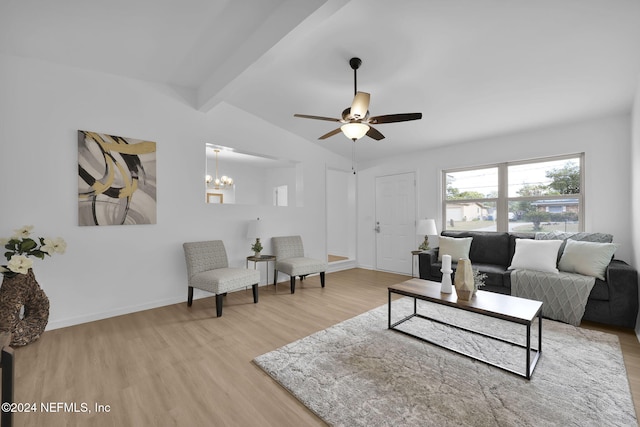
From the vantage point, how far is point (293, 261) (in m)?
4.37

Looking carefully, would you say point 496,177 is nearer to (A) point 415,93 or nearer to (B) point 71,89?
(A) point 415,93

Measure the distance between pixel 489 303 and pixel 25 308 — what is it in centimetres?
421

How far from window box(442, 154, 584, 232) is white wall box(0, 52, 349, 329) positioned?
362cm

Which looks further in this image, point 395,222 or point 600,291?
point 395,222

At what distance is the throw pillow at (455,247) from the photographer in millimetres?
4160

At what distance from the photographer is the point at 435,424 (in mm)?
1571

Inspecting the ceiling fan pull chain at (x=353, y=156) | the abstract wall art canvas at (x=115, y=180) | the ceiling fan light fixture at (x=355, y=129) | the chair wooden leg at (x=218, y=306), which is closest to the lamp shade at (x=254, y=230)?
the chair wooden leg at (x=218, y=306)

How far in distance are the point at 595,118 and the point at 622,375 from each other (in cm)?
322

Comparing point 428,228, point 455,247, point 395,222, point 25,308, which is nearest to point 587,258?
point 455,247

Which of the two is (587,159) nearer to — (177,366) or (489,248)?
(489,248)

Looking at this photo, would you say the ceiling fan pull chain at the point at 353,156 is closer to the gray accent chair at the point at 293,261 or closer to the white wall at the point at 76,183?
the white wall at the point at 76,183

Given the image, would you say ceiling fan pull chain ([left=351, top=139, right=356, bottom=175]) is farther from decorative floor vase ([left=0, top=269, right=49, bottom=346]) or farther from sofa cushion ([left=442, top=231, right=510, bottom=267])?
decorative floor vase ([left=0, top=269, right=49, bottom=346])

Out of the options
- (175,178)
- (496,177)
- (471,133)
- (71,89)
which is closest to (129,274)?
(175,178)

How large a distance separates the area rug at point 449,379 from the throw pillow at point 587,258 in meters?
0.66
